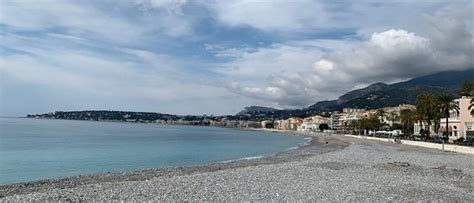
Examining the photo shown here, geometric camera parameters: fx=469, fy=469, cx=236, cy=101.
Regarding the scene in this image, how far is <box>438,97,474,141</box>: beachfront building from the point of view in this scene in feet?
214

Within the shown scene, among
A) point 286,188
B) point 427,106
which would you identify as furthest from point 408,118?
Result: point 286,188

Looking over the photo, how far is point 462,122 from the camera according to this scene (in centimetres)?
6694

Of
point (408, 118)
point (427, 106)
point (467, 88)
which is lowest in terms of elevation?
point (408, 118)

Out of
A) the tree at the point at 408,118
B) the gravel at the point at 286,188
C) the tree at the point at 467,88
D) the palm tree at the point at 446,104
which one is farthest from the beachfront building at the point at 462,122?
the gravel at the point at 286,188

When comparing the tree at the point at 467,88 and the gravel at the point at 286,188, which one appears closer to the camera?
the gravel at the point at 286,188

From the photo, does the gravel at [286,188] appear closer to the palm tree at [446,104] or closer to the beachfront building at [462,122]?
the palm tree at [446,104]

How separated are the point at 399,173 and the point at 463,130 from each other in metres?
48.1

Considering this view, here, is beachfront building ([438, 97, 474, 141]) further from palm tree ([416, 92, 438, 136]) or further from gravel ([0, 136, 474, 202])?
gravel ([0, 136, 474, 202])

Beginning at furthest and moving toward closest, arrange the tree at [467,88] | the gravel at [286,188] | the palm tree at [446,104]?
the palm tree at [446,104] < the tree at [467,88] < the gravel at [286,188]

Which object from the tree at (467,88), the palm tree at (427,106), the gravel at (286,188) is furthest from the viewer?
the palm tree at (427,106)

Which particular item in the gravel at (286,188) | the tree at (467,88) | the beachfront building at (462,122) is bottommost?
the gravel at (286,188)

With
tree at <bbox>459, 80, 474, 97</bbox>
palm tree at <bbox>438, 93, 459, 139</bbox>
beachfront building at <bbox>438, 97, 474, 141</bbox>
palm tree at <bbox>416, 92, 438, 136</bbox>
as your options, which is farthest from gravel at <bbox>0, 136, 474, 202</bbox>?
palm tree at <bbox>416, 92, 438, 136</bbox>

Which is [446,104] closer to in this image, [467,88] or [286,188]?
[467,88]

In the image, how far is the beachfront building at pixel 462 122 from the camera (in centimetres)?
6512
